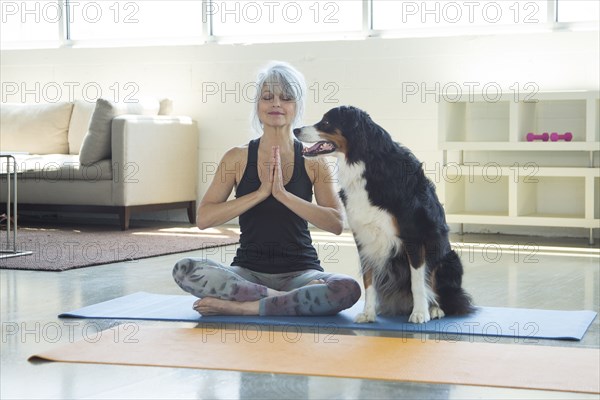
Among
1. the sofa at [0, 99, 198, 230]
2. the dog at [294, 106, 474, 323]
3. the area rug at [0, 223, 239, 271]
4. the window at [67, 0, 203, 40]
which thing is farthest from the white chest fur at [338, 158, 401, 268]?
the window at [67, 0, 203, 40]

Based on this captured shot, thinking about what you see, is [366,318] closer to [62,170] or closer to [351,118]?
[351,118]

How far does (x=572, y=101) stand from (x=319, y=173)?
315 centimetres

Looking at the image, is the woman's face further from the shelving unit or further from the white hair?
the shelving unit

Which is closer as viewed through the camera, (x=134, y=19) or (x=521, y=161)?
(x=521, y=161)

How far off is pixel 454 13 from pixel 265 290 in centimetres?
376

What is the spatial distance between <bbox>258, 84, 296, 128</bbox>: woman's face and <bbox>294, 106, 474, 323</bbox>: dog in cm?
15

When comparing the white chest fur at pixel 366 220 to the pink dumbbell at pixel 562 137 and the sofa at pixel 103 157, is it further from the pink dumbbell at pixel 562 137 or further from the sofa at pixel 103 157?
the sofa at pixel 103 157

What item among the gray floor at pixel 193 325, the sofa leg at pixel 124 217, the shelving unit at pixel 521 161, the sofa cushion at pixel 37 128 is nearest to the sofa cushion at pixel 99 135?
the sofa leg at pixel 124 217

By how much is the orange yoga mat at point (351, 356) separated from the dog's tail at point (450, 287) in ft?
1.44

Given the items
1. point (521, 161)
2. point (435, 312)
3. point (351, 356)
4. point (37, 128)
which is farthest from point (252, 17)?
point (351, 356)

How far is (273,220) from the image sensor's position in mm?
3354

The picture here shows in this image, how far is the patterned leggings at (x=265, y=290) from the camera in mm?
3240

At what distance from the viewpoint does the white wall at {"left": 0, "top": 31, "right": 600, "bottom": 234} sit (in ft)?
20.2

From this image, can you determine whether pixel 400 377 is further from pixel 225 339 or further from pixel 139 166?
pixel 139 166
